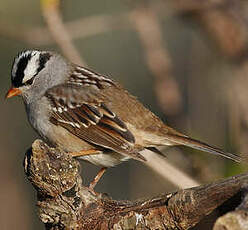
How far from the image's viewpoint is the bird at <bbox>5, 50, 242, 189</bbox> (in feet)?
15.6

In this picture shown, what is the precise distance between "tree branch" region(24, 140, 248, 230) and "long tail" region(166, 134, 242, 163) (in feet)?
2.96

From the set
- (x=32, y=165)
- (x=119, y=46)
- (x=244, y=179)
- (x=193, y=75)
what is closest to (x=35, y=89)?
(x=32, y=165)

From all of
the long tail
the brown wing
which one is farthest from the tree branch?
the long tail

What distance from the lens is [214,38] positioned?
20.9 ft

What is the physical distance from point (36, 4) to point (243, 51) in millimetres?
2514

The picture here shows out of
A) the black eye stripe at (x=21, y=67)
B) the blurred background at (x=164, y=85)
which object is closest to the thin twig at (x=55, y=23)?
the blurred background at (x=164, y=85)

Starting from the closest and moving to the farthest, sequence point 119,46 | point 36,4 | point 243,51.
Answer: point 243,51
point 36,4
point 119,46

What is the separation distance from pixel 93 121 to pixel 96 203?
3.39ft

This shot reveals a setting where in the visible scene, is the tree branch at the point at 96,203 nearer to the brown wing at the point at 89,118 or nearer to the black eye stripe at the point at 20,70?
the brown wing at the point at 89,118

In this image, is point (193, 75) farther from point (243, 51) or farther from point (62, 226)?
point (62, 226)

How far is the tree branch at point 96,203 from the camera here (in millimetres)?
3312

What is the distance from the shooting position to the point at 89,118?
191 inches

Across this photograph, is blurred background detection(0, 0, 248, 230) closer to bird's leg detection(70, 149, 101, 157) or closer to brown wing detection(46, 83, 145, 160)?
brown wing detection(46, 83, 145, 160)

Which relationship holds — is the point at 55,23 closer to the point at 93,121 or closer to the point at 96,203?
the point at 93,121
